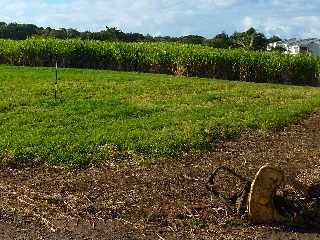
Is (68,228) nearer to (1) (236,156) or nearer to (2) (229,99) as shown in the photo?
(1) (236,156)

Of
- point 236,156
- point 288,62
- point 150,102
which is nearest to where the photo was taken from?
point 236,156

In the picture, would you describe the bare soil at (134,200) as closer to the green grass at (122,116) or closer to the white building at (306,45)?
the green grass at (122,116)

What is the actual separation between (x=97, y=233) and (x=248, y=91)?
12.8 metres

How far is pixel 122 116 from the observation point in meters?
11.5

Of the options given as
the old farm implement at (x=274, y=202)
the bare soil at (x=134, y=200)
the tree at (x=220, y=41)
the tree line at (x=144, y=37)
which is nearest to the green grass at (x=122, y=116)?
the bare soil at (x=134, y=200)

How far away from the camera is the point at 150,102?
546 inches

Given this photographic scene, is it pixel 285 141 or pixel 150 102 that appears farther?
pixel 150 102

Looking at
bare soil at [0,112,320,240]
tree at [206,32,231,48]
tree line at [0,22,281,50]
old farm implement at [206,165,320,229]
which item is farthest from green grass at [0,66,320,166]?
tree at [206,32,231,48]

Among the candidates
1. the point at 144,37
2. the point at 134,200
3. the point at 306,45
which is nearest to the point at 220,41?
the point at 144,37

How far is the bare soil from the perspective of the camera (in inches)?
231

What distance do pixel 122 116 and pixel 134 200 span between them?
4978 millimetres

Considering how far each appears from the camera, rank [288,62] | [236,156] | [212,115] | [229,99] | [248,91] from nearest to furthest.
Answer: [236,156] < [212,115] < [229,99] < [248,91] < [288,62]

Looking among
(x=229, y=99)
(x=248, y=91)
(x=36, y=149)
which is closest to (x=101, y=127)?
(x=36, y=149)

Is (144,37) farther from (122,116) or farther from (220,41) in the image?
(122,116)
